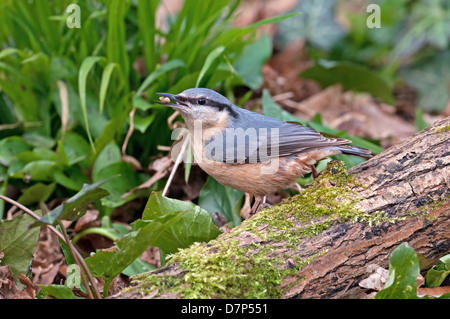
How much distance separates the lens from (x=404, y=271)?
2510mm

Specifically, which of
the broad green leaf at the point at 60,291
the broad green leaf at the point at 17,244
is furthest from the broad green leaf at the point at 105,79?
the broad green leaf at the point at 60,291

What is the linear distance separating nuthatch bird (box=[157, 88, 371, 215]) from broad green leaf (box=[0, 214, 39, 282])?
1.13 m

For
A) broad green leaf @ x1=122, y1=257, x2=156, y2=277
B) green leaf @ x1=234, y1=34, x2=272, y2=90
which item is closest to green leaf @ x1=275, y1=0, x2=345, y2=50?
green leaf @ x1=234, y1=34, x2=272, y2=90

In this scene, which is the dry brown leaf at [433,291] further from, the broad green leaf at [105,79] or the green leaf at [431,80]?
the green leaf at [431,80]

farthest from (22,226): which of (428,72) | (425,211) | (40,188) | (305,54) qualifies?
(428,72)

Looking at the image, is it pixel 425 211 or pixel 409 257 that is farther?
pixel 425 211

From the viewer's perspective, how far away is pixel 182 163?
429cm

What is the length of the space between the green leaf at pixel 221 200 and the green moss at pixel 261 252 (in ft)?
2.64

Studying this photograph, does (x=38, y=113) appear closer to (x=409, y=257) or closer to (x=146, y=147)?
(x=146, y=147)

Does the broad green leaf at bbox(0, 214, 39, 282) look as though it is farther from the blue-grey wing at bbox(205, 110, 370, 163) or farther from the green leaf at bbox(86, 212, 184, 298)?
the blue-grey wing at bbox(205, 110, 370, 163)

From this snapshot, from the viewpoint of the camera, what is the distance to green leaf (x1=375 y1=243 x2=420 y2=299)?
2502 millimetres

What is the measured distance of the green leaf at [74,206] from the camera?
2391 mm
